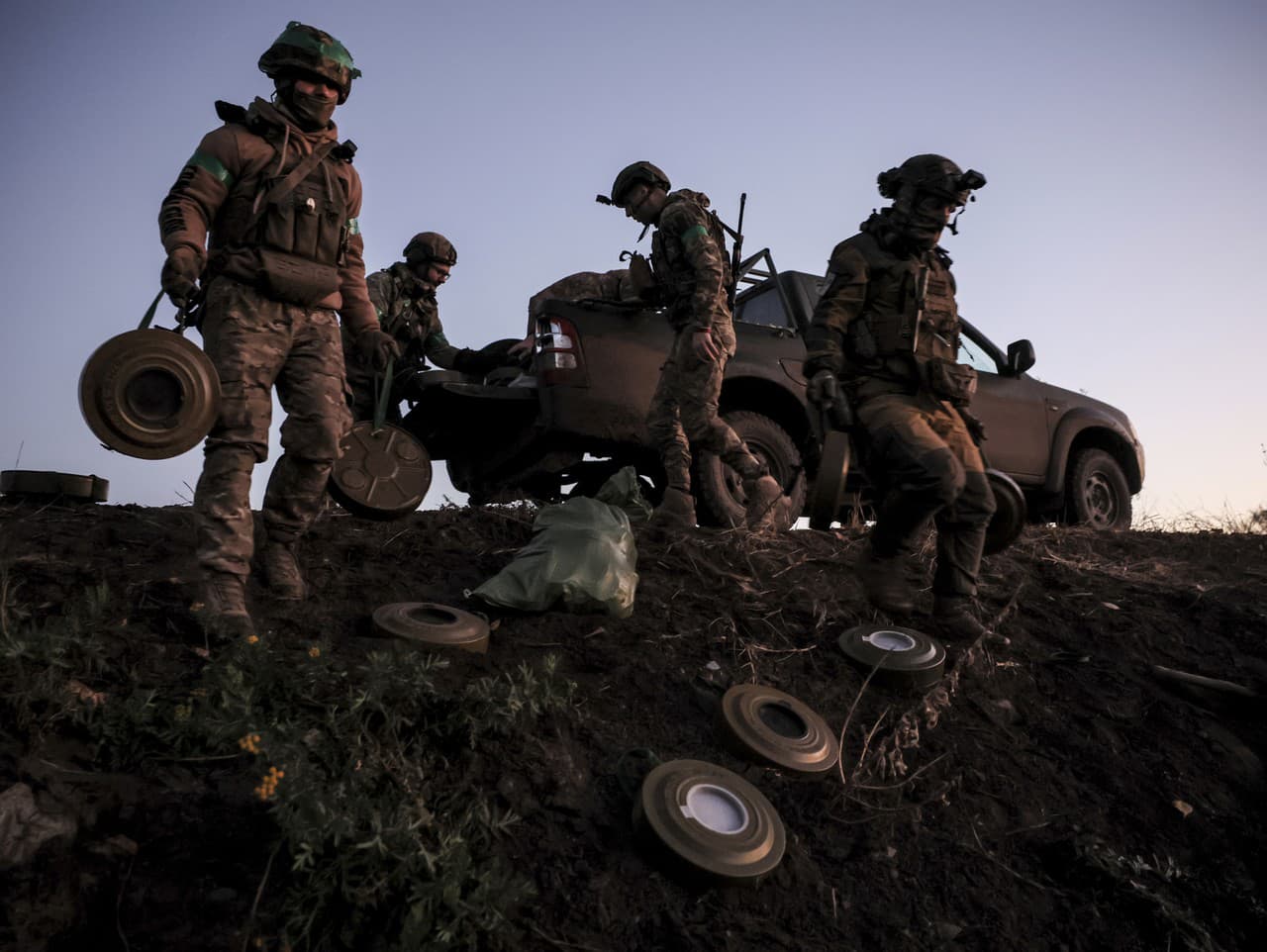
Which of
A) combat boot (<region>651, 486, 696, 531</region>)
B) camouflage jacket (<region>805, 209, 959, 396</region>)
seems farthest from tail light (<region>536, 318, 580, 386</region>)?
camouflage jacket (<region>805, 209, 959, 396</region>)

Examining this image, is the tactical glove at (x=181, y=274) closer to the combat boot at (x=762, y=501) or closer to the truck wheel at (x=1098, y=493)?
the combat boot at (x=762, y=501)

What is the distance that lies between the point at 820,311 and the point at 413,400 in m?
2.51

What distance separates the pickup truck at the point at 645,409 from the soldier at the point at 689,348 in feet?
0.62

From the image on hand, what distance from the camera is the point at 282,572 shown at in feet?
11.6

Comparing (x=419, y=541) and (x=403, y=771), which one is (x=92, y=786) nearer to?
(x=403, y=771)

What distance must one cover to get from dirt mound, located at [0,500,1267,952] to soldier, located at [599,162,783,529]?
1.01 metres

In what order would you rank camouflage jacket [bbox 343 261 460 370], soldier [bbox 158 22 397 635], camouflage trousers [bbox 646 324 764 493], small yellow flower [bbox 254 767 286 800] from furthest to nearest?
camouflage jacket [bbox 343 261 460 370], camouflage trousers [bbox 646 324 764 493], soldier [bbox 158 22 397 635], small yellow flower [bbox 254 767 286 800]

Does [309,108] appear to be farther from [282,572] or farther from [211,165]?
[282,572]

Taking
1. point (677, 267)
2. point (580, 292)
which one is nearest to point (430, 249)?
point (580, 292)

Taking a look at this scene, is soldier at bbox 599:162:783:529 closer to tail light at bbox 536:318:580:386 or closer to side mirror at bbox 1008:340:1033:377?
tail light at bbox 536:318:580:386

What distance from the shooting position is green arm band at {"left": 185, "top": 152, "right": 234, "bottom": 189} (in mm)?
3326

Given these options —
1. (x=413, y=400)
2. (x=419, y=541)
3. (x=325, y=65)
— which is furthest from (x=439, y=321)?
(x=325, y=65)

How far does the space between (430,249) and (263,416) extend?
2.91 meters

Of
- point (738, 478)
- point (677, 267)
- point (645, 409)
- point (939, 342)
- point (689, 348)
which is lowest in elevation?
point (738, 478)
